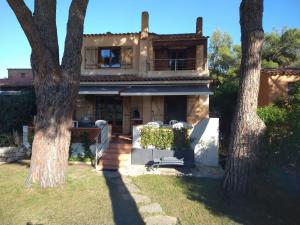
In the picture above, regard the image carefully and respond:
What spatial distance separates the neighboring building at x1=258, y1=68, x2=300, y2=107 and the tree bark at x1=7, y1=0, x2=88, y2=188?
70.4 ft

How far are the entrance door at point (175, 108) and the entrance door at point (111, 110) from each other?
4123mm

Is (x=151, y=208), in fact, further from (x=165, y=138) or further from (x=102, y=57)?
(x=102, y=57)

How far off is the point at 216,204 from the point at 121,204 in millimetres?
3317

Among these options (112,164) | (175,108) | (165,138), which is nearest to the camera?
(112,164)

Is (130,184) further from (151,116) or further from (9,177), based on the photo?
(151,116)

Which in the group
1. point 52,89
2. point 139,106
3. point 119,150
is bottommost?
point 119,150

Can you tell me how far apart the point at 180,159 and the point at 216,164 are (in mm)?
2130

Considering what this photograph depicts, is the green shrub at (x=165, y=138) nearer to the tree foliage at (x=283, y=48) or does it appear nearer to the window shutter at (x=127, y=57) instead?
the window shutter at (x=127, y=57)

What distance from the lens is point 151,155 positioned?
16688 millimetres

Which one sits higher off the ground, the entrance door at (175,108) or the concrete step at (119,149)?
the entrance door at (175,108)

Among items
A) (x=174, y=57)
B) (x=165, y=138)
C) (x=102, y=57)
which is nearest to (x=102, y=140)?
(x=165, y=138)

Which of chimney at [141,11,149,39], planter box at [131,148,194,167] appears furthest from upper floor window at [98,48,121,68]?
planter box at [131,148,194,167]

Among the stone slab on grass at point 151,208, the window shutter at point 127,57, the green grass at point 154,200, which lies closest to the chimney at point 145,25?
the window shutter at point 127,57

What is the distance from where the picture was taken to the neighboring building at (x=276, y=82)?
27562mm
